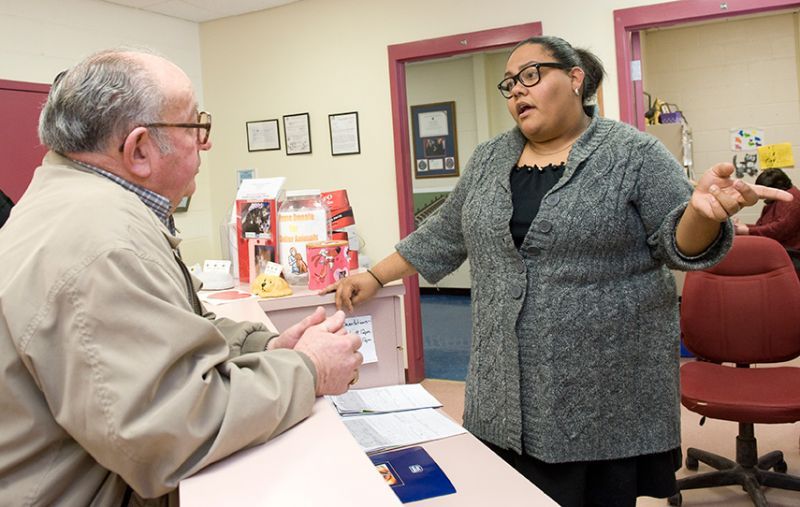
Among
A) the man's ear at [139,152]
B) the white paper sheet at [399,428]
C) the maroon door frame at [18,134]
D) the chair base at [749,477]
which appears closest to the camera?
the man's ear at [139,152]

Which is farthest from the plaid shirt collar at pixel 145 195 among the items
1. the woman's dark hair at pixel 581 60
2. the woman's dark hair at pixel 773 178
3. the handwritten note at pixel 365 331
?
the woman's dark hair at pixel 773 178

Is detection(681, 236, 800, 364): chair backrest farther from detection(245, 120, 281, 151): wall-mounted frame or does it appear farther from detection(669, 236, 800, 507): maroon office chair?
detection(245, 120, 281, 151): wall-mounted frame

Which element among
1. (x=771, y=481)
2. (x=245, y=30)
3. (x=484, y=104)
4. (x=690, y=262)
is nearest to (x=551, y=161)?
(x=690, y=262)

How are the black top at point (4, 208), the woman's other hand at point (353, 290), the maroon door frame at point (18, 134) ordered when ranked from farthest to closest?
the maroon door frame at point (18, 134) < the black top at point (4, 208) < the woman's other hand at point (353, 290)

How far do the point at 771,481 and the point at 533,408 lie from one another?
160cm

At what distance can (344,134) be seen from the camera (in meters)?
4.49

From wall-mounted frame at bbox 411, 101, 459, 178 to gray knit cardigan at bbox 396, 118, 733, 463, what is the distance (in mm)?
5460

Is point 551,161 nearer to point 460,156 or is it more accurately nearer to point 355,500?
point 355,500

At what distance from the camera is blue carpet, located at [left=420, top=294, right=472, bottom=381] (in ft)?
15.3

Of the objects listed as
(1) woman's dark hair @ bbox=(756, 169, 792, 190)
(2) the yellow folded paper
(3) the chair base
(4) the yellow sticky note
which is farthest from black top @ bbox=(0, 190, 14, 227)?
(4) the yellow sticky note

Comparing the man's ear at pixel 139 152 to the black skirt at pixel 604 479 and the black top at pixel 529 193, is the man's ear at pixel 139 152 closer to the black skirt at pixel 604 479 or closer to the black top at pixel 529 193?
the black top at pixel 529 193

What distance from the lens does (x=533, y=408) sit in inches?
63.7

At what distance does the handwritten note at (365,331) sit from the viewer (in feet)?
6.71

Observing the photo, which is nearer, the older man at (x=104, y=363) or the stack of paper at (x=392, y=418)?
the older man at (x=104, y=363)
